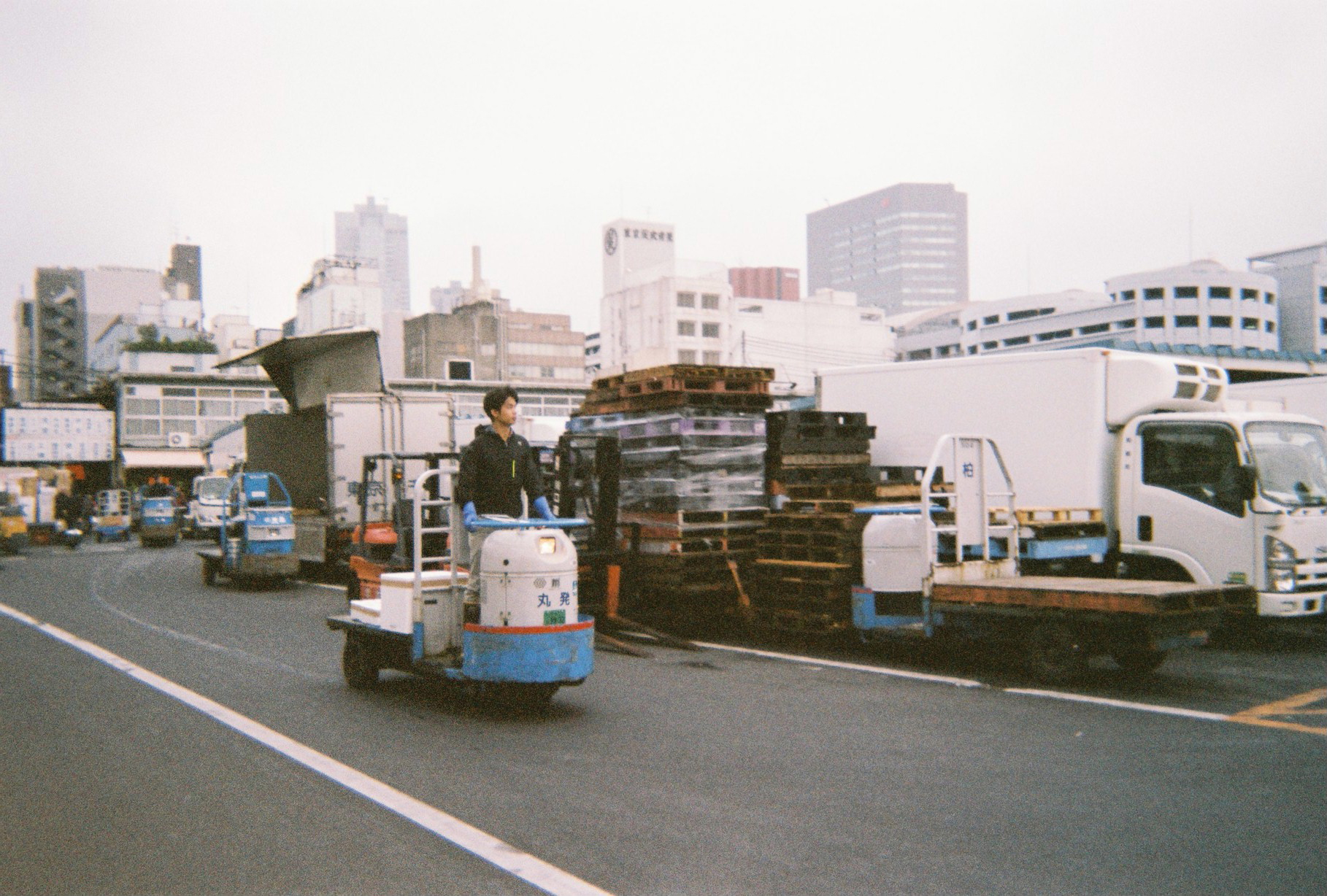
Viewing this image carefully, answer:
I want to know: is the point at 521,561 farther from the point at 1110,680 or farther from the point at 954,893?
the point at 1110,680

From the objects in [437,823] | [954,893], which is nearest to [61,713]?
[437,823]

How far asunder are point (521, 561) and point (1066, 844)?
12.5ft

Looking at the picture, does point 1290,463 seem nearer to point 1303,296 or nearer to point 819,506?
point 819,506

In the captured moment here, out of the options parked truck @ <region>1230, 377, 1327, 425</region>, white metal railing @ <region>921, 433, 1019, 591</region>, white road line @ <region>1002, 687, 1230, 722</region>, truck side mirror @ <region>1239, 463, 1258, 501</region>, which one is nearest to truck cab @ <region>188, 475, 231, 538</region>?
white metal railing @ <region>921, 433, 1019, 591</region>

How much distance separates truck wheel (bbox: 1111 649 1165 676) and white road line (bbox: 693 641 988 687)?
139 cm

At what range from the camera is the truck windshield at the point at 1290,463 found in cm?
970

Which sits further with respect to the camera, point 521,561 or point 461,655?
point 461,655

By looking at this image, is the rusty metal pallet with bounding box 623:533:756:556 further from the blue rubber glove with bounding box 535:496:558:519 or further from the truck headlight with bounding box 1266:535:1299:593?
the truck headlight with bounding box 1266:535:1299:593

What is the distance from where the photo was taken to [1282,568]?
9469 mm

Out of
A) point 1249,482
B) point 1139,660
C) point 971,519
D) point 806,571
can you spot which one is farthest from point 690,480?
point 1249,482

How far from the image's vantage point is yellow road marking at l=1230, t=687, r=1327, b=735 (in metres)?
6.88

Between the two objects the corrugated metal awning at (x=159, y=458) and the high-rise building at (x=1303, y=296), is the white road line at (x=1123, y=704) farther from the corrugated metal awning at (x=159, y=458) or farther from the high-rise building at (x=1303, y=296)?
the high-rise building at (x=1303, y=296)

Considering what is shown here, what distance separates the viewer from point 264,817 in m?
5.06

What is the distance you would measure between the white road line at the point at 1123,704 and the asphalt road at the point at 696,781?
4cm
